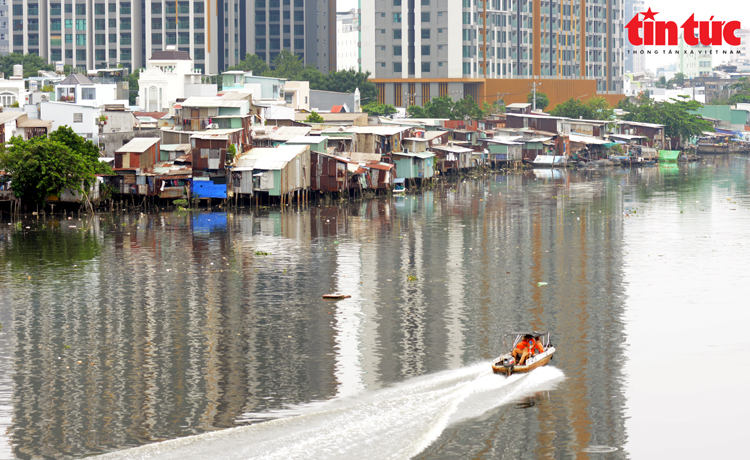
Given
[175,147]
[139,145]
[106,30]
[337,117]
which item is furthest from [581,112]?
[139,145]

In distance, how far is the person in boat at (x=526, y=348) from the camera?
111 ft

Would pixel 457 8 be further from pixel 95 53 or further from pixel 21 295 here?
pixel 21 295

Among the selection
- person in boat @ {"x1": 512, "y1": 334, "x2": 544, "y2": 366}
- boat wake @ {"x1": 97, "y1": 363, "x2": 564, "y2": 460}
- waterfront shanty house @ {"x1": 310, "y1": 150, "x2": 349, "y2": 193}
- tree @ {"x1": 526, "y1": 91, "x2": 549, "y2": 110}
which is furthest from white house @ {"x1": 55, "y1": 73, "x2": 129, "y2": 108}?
boat wake @ {"x1": 97, "y1": 363, "x2": 564, "y2": 460}

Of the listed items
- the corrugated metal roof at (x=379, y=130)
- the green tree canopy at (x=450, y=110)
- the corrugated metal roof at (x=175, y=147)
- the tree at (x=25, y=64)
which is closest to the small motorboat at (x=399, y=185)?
the corrugated metal roof at (x=379, y=130)

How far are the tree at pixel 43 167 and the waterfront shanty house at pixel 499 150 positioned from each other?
73052 mm

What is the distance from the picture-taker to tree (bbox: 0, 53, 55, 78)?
15662 centimetres

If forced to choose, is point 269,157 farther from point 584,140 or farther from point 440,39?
point 440,39

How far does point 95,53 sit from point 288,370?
16788cm

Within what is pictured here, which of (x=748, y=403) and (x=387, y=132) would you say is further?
(x=387, y=132)

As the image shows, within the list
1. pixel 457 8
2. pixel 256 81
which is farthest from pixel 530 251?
pixel 457 8

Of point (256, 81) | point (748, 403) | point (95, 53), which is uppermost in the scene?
point (95, 53)

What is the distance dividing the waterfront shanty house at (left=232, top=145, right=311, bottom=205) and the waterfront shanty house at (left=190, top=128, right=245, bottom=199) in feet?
4.61

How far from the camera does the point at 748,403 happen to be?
103 feet

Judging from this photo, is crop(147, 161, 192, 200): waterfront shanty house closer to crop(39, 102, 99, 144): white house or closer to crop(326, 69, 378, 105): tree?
crop(39, 102, 99, 144): white house
